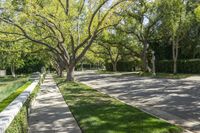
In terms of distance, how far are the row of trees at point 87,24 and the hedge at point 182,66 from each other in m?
3.42

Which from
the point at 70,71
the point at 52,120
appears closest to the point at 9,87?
the point at 70,71

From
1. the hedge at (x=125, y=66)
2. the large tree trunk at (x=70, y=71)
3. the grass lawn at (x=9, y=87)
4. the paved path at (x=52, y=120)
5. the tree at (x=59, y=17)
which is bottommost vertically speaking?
the paved path at (x=52, y=120)

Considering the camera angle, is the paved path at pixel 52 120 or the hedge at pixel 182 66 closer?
the paved path at pixel 52 120

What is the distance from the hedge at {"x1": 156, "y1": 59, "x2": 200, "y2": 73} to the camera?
3942 cm

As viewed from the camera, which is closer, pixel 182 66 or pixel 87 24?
pixel 87 24

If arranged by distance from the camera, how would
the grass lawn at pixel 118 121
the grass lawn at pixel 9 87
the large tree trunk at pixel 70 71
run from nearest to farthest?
the grass lawn at pixel 118 121 < the grass lawn at pixel 9 87 < the large tree trunk at pixel 70 71

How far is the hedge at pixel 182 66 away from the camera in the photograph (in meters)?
39.4

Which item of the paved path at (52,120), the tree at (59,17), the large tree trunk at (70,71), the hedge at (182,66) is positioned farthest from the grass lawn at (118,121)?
the hedge at (182,66)

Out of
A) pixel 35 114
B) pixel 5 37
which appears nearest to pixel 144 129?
pixel 35 114

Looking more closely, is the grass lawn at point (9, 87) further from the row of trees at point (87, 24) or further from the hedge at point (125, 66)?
the hedge at point (125, 66)

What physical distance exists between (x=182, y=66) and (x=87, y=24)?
57.8 feet

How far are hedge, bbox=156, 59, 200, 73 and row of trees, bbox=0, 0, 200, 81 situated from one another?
342 centimetres

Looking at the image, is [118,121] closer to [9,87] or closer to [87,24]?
[9,87]

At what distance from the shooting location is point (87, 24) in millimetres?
29938
